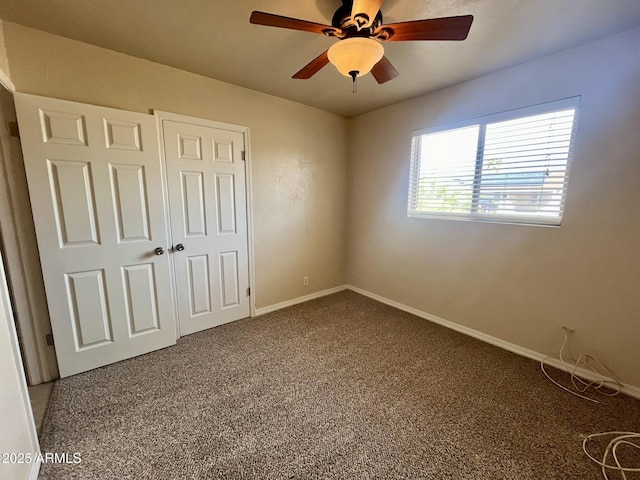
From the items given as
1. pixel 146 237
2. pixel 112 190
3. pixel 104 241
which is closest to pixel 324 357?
pixel 146 237

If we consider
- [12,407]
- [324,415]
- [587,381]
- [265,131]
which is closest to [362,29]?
[265,131]

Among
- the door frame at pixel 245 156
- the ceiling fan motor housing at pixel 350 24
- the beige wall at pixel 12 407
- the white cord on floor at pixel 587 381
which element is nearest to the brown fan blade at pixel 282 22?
the ceiling fan motor housing at pixel 350 24

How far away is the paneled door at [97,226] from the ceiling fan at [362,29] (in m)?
1.54

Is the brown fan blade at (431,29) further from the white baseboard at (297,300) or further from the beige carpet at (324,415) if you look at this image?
the white baseboard at (297,300)

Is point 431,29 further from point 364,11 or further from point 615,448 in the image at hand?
point 615,448

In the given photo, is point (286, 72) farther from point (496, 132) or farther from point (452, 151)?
point (496, 132)

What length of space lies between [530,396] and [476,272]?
1089 millimetres

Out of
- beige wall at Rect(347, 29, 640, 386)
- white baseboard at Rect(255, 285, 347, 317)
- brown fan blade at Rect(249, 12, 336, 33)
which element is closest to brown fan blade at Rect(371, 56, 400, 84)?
brown fan blade at Rect(249, 12, 336, 33)

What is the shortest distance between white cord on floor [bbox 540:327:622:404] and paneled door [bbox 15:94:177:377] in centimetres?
335

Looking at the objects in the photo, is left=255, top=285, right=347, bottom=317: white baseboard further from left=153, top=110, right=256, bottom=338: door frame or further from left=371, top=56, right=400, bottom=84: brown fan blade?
left=371, top=56, right=400, bottom=84: brown fan blade

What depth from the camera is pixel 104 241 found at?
205 cm

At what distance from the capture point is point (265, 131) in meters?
2.91

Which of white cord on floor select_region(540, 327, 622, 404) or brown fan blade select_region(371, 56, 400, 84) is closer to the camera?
brown fan blade select_region(371, 56, 400, 84)

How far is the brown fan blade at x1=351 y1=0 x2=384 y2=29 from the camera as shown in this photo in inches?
48.7
